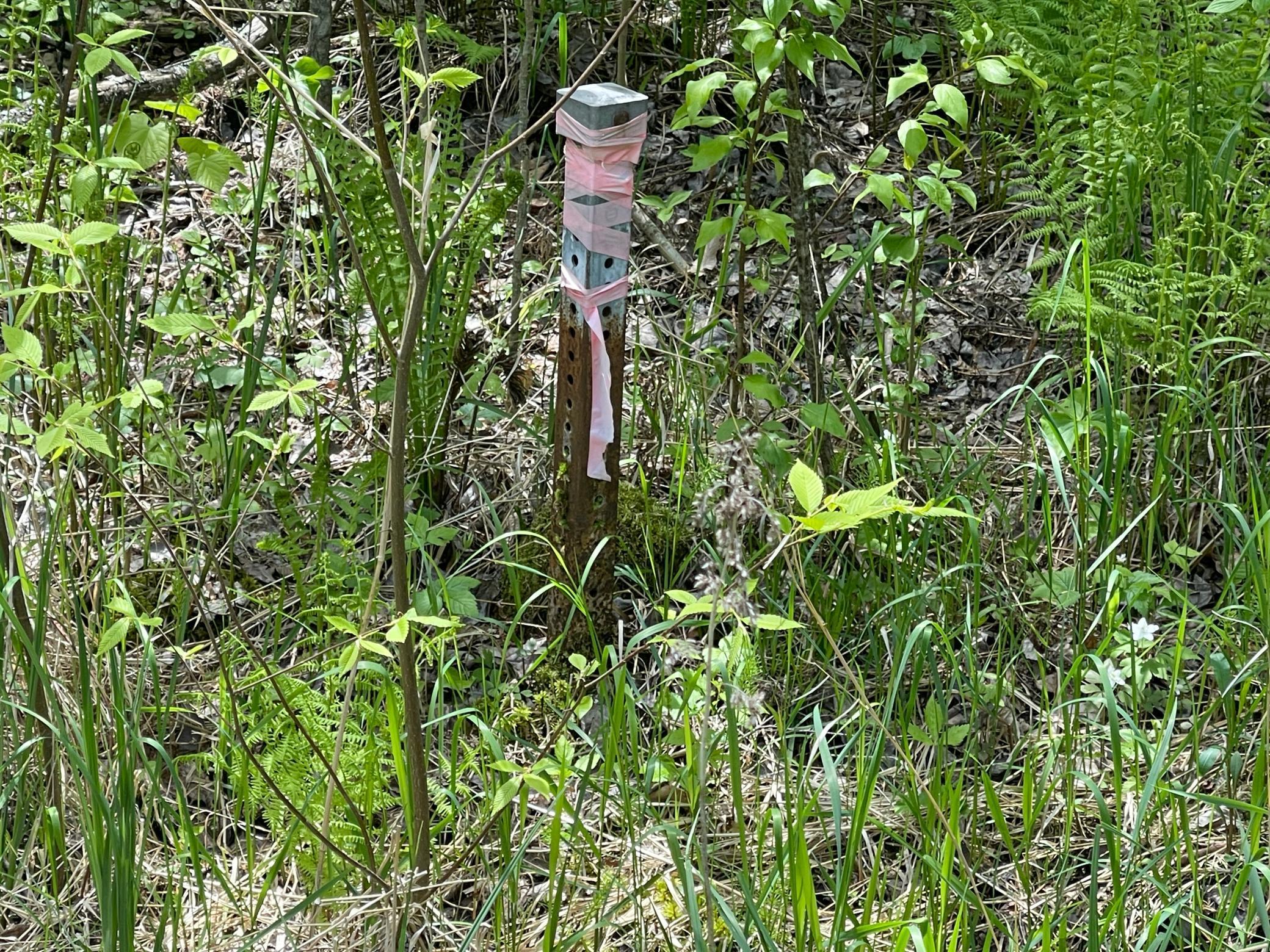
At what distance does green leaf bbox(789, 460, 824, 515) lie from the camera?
5.89 ft

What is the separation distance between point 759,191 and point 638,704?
222 centimetres

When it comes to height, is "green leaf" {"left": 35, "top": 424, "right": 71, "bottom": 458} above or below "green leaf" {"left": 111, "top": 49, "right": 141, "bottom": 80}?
below

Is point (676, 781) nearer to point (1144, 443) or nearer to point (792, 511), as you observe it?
point (792, 511)

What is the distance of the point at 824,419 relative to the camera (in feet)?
10.3

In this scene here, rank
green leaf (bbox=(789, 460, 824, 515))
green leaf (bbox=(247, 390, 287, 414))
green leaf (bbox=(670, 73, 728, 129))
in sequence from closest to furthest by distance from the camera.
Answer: green leaf (bbox=(789, 460, 824, 515))
green leaf (bbox=(247, 390, 287, 414))
green leaf (bbox=(670, 73, 728, 129))

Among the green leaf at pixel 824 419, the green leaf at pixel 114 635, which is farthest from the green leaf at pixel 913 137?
the green leaf at pixel 114 635

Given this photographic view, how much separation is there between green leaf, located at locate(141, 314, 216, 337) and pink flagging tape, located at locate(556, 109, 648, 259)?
75 centimetres

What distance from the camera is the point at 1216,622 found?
3.08 metres

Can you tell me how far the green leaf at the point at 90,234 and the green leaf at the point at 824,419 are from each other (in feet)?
5.19

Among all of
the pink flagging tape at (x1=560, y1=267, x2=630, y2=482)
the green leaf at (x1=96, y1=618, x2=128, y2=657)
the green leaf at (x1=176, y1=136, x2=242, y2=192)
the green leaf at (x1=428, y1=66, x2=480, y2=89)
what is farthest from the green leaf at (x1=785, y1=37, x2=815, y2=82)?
the green leaf at (x1=96, y1=618, x2=128, y2=657)

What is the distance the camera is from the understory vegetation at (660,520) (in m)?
2.30

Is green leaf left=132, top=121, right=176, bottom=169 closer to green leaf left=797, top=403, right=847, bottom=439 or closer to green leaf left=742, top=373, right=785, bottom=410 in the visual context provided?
green leaf left=742, top=373, right=785, bottom=410

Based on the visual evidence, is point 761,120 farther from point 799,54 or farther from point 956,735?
point 956,735

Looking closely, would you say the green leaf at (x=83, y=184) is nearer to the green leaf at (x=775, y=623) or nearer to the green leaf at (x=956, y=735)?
the green leaf at (x=775, y=623)
